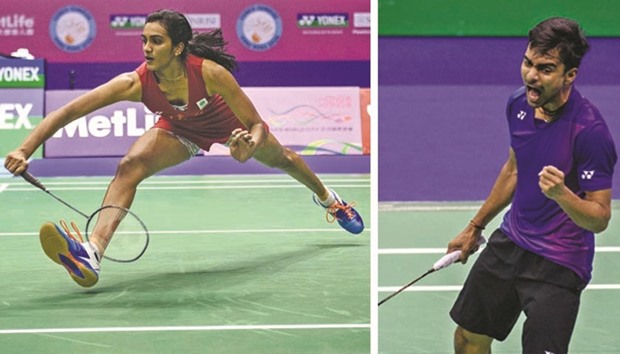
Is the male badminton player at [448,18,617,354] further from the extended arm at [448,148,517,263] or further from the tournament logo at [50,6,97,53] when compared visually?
the tournament logo at [50,6,97,53]

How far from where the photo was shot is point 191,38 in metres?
4.05

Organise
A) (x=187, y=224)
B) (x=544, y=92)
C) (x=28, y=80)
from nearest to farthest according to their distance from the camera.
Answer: (x=544, y=92) → (x=28, y=80) → (x=187, y=224)

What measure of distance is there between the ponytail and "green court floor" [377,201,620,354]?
122cm

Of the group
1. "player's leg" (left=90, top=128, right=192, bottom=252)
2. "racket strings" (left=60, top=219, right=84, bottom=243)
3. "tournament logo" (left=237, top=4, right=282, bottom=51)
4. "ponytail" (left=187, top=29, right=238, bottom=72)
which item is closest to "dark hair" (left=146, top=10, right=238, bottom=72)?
"ponytail" (left=187, top=29, right=238, bottom=72)

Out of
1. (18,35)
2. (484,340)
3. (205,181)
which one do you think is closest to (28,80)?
(18,35)

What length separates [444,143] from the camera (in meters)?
7.26

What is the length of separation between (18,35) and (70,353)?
120 cm

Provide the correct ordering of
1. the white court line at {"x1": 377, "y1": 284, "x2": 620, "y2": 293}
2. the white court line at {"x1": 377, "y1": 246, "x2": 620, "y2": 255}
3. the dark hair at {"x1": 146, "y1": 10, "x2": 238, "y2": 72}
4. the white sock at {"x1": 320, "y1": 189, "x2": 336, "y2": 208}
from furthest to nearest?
the white court line at {"x1": 377, "y1": 246, "x2": 620, "y2": 255} → the white court line at {"x1": 377, "y1": 284, "x2": 620, "y2": 293} → the white sock at {"x1": 320, "y1": 189, "x2": 336, "y2": 208} → the dark hair at {"x1": 146, "y1": 10, "x2": 238, "y2": 72}

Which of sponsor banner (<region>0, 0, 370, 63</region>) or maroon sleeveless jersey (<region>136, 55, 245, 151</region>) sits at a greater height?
sponsor banner (<region>0, 0, 370, 63</region>)

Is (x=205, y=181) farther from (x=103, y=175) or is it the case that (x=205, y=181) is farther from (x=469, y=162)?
(x=469, y=162)

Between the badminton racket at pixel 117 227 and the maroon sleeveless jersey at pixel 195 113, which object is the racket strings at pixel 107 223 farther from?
the maroon sleeveless jersey at pixel 195 113

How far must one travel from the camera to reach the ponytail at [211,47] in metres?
4.06

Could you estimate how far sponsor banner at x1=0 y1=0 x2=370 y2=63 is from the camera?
4.07 m

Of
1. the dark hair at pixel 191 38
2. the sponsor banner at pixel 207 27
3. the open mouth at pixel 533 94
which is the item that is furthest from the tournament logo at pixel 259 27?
the open mouth at pixel 533 94
